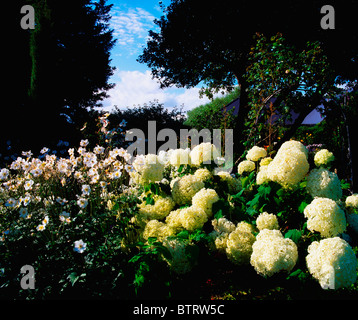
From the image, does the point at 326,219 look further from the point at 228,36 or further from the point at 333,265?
the point at 228,36

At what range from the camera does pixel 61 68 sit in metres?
14.6

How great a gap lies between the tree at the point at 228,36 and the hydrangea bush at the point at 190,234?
825 cm

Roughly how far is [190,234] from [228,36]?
41.0ft

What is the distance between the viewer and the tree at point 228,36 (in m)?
10.6

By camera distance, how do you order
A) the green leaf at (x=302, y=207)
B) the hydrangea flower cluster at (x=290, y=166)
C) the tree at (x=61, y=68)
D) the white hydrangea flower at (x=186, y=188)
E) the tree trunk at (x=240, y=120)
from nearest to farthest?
the hydrangea flower cluster at (x=290, y=166), the green leaf at (x=302, y=207), the white hydrangea flower at (x=186, y=188), the tree trunk at (x=240, y=120), the tree at (x=61, y=68)

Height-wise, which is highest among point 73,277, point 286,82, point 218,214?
point 286,82

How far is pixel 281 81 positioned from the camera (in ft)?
23.6

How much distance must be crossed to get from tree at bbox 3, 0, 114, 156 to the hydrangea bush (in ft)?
29.9

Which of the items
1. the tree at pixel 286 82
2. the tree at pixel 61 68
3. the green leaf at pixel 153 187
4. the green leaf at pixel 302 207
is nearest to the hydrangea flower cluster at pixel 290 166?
the green leaf at pixel 302 207

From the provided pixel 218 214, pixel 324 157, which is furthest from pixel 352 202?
pixel 218 214

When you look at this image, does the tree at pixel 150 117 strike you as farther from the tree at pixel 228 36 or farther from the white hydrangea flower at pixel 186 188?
the white hydrangea flower at pixel 186 188

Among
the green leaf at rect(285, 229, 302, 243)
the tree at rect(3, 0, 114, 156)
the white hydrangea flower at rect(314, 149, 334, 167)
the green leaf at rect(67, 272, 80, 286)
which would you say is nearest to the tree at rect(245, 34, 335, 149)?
the white hydrangea flower at rect(314, 149, 334, 167)

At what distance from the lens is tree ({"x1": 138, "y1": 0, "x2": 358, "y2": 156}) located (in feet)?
34.7
